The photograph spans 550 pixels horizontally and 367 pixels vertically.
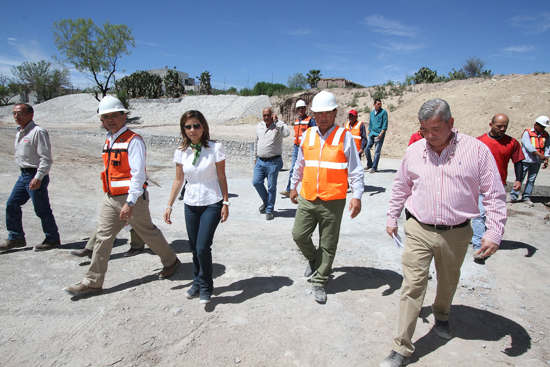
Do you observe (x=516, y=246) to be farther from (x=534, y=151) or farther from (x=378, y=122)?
(x=378, y=122)

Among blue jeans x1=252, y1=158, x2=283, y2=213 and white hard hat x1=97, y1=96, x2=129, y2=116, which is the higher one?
white hard hat x1=97, y1=96, x2=129, y2=116

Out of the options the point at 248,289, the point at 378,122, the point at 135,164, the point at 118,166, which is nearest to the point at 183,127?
the point at 135,164

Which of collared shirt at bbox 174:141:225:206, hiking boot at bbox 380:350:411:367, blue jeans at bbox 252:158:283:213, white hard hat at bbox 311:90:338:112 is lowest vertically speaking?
hiking boot at bbox 380:350:411:367

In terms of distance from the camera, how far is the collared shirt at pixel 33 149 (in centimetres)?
445

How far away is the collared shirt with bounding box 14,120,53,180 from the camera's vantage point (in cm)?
445

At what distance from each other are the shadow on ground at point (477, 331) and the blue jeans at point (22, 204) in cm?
473

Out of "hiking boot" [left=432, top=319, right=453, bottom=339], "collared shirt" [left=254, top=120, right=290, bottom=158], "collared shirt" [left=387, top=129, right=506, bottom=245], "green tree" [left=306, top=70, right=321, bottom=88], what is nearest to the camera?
"collared shirt" [left=387, top=129, right=506, bottom=245]

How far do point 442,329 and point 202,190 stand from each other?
2.39m

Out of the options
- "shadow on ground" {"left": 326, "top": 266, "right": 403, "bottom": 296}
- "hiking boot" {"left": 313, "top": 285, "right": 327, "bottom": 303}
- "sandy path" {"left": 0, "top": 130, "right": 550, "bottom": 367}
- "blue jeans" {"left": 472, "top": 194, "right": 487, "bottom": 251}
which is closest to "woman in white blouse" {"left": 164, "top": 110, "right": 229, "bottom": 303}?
"sandy path" {"left": 0, "top": 130, "right": 550, "bottom": 367}

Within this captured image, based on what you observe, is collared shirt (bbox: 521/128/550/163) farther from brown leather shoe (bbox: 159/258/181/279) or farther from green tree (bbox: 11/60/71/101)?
green tree (bbox: 11/60/71/101)

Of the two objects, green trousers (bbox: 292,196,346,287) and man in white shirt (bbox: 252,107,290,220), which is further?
man in white shirt (bbox: 252,107,290,220)

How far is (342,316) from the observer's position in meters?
3.11

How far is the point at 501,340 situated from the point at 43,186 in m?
5.40

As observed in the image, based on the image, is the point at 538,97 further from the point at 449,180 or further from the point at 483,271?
the point at 449,180
